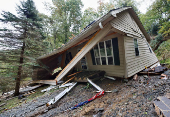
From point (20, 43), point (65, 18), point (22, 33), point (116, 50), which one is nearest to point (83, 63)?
point (116, 50)

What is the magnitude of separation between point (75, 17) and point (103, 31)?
1839 centimetres

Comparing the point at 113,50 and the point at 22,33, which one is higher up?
the point at 22,33

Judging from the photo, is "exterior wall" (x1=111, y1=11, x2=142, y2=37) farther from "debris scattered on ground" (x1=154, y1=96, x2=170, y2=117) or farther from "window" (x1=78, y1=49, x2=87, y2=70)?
"window" (x1=78, y1=49, x2=87, y2=70)

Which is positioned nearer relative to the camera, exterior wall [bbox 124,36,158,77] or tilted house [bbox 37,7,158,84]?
tilted house [bbox 37,7,158,84]

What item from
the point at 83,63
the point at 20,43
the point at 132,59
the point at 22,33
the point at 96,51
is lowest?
the point at 83,63

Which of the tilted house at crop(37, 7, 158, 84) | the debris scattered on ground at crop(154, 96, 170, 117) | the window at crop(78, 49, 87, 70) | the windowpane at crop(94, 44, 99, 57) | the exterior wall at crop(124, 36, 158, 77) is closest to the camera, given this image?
the debris scattered on ground at crop(154, 96, 170, 117)

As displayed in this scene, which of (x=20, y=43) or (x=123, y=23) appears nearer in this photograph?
(x=123, y=23)

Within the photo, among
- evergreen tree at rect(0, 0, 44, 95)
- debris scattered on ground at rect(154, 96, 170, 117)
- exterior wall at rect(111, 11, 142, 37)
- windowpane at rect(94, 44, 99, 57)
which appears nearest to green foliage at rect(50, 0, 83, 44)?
evergreen tree at rect(0, 0, 44, 95)

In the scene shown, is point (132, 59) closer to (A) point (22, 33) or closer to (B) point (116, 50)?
(B) point (116, 50)

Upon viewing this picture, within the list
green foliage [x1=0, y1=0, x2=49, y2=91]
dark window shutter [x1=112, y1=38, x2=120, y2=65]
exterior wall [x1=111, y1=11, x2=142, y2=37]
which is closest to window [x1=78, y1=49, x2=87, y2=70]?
dark window shutter [x1=112, y1=38, x2=120, y2=65]

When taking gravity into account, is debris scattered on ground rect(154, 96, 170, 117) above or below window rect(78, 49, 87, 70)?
below

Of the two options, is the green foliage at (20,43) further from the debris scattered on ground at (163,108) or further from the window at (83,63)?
the debris scattered on ground at (163,108)

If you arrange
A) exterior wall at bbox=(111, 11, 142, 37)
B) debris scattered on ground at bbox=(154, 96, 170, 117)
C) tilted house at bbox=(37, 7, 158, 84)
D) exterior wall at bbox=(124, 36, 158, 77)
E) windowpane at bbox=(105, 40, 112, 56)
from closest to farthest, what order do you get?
debris scattered on ground at bbox=(154, 96, 170, 117) → tilted house at bbox=(37, 7, 158, 84) → exterior wall at bbox=(111, 11, 142, 37) → exterior wall at bbox=(124, 36, 158, 77) → windowpane at bbox=(105, 40, 112, 56)

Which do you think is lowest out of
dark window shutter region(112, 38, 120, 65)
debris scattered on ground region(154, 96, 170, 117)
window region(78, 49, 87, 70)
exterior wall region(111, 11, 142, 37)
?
debris scattered on ground region(154, 96, 170, 117)
